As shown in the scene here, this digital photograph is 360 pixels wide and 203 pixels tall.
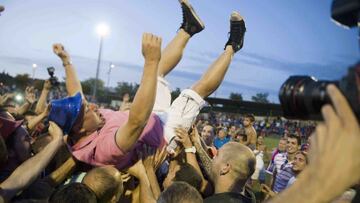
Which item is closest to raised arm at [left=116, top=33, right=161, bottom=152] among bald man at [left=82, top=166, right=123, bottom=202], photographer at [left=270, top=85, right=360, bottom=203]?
bald man at [left=82, top=166, right=123, bottom=202]

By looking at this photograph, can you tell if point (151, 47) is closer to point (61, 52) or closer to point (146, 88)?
point (146, 88)

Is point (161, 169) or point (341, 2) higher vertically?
point (341, 2)

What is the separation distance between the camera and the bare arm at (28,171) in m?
2.63

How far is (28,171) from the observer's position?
9.19ft

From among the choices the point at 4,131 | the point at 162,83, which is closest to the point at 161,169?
the point at 162,83

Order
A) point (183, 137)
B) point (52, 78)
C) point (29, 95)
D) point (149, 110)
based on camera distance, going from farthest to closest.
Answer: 1. point (29, 95)
2. point (52, 78)
3. point (183, 137)
4. point (149, 110)

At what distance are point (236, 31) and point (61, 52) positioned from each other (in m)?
1.72

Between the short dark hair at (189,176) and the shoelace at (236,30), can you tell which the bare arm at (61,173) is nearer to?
the short dark hair at (189,176)

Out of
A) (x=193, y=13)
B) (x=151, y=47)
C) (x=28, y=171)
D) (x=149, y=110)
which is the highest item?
(x=193, y=13)

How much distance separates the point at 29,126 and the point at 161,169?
2.01 m

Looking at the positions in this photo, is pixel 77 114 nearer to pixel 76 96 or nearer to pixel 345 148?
pixel 76 96

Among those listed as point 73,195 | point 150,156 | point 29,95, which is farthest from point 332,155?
point 29,95

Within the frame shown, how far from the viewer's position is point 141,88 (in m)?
2.69

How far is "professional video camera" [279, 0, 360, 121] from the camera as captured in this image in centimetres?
107
